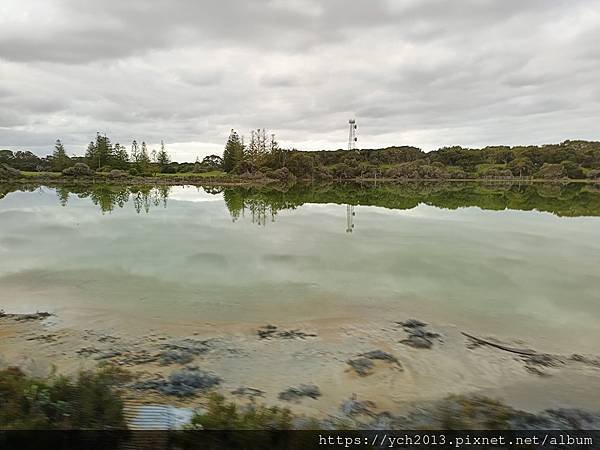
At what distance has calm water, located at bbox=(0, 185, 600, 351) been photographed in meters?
9.51

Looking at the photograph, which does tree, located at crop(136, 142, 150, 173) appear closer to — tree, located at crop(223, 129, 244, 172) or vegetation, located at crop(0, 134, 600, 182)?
vegetation, located at crop(0, 134, 600, 182)

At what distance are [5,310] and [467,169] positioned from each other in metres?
123

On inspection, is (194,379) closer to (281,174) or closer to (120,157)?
(281,174)

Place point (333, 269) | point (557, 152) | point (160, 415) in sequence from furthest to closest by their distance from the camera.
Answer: point (557, 152), point (333, 269), point (160, 415)

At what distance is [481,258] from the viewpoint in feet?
50.8

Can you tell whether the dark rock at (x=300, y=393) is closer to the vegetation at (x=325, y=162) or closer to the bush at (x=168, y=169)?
the vegetation at (x=325, y=162)

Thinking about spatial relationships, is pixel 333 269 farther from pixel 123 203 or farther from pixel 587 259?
pixel 123 203

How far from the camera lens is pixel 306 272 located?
13141mm

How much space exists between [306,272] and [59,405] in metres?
9.23

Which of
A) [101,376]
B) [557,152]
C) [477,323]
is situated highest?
[557,152]

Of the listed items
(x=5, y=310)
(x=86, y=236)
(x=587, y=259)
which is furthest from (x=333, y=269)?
(x=86, y=236)

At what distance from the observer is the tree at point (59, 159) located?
8469cm

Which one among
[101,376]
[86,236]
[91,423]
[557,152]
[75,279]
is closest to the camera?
[91,423]

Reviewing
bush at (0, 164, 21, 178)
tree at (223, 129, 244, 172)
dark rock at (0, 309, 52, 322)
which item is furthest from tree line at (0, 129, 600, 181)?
dark rock at (0, 309, 52, 322)
